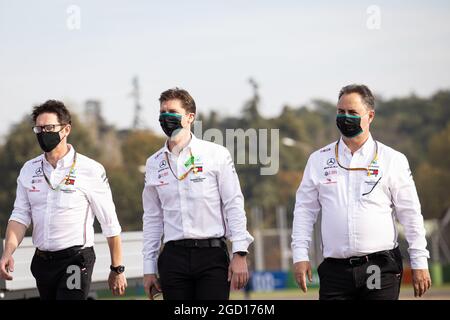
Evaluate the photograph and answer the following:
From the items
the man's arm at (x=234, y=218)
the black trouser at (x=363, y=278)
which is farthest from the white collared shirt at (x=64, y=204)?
the black trouser at (x=363, y=278)

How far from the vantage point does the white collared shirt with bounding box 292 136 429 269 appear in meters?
8.49

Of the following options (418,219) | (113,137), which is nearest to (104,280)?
(418,219)

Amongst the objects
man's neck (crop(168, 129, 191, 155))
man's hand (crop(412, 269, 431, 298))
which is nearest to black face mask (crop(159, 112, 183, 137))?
man's neck (crop(168, 129, 191, 155))

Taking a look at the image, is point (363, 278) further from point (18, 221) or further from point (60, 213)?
point (18, 221)

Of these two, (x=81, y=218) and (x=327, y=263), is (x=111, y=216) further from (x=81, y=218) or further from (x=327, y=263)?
(x=327, y=263)

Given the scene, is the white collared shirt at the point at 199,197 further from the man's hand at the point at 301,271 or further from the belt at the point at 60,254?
the belt at the point at 60,254

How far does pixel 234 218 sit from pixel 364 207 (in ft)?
3.39

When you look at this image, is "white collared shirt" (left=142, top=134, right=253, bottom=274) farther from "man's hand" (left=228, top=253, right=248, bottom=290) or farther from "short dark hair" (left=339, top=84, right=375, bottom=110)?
"short dark hair" (left=339, top=84, right=375, bottom=110)

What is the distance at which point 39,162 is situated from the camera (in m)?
9.84

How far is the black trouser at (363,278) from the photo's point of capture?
834 centimetres

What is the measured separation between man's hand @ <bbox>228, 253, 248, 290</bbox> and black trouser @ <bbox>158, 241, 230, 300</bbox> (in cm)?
10
